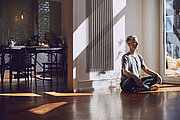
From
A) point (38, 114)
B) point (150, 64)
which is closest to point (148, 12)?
point (150, 64)

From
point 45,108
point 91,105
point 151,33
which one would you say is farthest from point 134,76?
point 151,33

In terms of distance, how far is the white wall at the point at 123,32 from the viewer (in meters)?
4.88

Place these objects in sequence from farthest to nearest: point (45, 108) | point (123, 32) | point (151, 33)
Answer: point (151, 33) < point (123, 32) < point (45, 108)

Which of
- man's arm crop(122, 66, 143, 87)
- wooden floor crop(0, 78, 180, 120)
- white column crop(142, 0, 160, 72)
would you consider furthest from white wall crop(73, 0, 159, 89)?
man's arm crop(122, 66, 143, 87)

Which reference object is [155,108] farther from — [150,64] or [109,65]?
[150,64]

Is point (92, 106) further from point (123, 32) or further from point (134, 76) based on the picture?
point (123, 32)

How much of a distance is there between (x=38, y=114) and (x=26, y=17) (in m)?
5.94

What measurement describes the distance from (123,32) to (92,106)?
2463 millimetres

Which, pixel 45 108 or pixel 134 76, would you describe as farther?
pixel 134 76

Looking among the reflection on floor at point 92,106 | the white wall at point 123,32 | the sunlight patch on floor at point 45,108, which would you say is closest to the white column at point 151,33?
the white wall at point 123,32

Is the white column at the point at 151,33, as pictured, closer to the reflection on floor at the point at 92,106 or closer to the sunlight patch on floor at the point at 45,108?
the reflection on floor at the point at 92,106

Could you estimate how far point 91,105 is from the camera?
11.7 feet

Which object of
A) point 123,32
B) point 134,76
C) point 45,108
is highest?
point 123,32

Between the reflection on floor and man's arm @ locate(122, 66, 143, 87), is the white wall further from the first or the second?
man's arm @ locate(122, 66, 143, 87)
